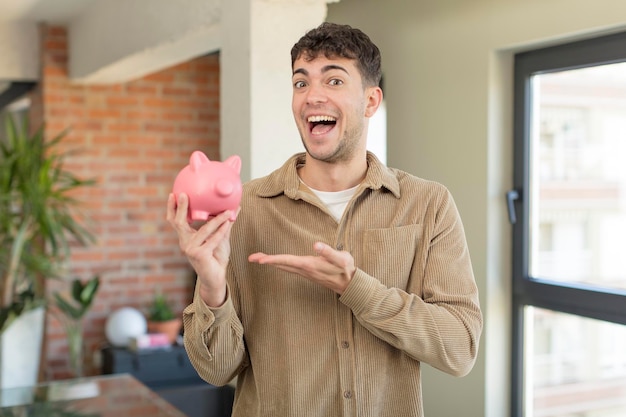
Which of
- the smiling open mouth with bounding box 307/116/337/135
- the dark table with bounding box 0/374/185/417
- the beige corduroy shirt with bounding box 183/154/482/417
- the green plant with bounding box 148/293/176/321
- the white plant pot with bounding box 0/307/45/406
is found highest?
the smiling open mouth with bounding box 307/116/337/135

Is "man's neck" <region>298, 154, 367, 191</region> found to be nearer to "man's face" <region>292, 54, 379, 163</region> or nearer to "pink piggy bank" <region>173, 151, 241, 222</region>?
"man's face" <region>292, 54, 379, 163</region>

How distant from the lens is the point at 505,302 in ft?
11.6

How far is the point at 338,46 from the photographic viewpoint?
5.38 ft

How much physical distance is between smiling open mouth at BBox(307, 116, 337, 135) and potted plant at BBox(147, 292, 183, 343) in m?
3.66

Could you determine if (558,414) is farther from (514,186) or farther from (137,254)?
(137,254)

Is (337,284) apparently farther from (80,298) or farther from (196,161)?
(80,298)

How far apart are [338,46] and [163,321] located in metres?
3.75

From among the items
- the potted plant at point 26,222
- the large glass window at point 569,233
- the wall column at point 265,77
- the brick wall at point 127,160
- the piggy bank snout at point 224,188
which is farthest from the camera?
the brick wall at point 127,160

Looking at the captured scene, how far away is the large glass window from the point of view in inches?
125

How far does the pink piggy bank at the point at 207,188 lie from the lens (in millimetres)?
1513

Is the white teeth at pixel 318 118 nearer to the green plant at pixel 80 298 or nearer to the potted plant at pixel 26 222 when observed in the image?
the potted plant at pixel 26 222

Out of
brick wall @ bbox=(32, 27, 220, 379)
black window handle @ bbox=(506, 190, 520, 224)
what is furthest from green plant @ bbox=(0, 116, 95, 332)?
black window handle @ bbox=(506, 190, 520, 224)

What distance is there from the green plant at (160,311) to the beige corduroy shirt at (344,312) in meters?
3.50

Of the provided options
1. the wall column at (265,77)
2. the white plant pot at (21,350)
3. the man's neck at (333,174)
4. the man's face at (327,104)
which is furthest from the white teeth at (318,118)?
→ the white plant pot at (21,350)
